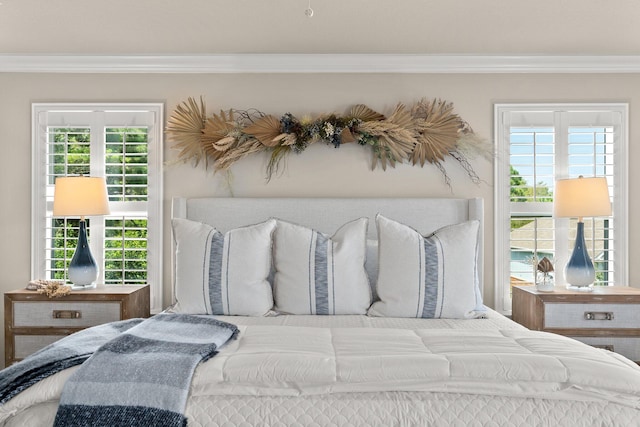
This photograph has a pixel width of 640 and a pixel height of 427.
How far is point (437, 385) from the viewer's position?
166cm

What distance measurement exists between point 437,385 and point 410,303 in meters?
1.16

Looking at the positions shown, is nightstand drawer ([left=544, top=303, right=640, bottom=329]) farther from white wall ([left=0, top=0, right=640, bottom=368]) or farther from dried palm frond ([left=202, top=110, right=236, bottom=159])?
dried palm frond ([left=202, top=110, right=236, bottom=159])

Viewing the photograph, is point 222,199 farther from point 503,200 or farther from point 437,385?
point 437,385

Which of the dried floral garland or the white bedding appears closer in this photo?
the white bedding

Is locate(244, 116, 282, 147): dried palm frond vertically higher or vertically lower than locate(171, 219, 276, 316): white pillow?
higher

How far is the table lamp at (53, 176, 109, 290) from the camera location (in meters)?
3.25

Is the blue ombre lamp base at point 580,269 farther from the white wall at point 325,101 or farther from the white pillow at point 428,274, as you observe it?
the white pillow at point 428,274

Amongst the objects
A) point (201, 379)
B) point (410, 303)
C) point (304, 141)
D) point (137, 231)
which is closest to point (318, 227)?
point (304, 141)

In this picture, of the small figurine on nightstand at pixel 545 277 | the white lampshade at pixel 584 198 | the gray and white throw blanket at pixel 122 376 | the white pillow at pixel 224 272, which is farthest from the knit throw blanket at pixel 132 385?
the white lampshade at pixel 584 198

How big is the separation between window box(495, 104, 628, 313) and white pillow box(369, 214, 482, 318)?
2.58 feet

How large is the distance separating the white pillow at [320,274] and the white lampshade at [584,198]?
4.55 feet

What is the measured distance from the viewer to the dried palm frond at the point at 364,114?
138 inches

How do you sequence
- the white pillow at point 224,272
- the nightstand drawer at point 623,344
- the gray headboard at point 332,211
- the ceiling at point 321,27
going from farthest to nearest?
the gray headboard at point 332,211 → the nightstand drawer at point 623,344 → the white pillow at point 224,272 → the ceiling at point 321,27

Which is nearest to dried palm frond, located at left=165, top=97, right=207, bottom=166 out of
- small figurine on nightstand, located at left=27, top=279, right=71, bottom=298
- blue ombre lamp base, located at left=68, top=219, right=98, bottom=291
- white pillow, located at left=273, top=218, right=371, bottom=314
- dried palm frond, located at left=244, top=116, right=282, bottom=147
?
dried palm frond, located at left=244, top=116, right=282, bottom=147
